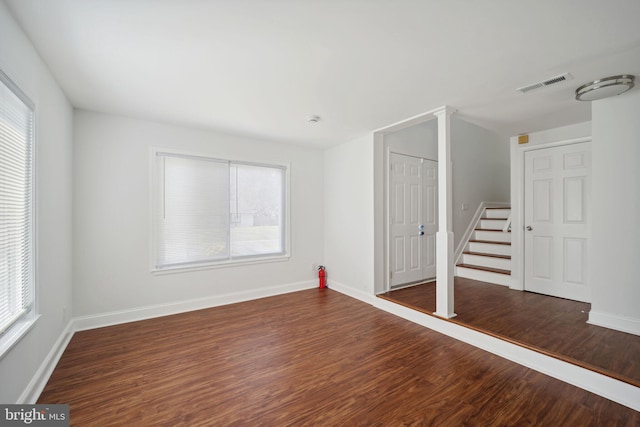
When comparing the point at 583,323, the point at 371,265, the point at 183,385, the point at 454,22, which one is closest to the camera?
the point at 454,22

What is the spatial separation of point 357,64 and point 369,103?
83 cm

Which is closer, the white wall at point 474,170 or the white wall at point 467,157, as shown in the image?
the white wall at point 467,157

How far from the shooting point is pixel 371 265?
407 cm

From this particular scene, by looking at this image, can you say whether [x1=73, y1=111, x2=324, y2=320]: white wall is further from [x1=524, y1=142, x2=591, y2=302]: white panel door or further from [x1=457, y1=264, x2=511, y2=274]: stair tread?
[x1=524, y1=142, x2=591, y2=302]: white panel door

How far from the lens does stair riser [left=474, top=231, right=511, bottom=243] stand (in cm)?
492

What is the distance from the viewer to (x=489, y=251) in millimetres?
5012

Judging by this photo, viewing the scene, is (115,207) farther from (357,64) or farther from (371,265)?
(371,265)

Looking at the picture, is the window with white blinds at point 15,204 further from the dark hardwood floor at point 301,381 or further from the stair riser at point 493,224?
the stair riser at point 493,224

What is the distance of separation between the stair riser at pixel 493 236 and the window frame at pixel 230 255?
374 centimetres

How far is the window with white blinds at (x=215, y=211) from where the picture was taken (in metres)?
3.61

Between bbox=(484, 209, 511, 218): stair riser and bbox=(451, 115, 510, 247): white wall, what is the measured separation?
0.78 feet

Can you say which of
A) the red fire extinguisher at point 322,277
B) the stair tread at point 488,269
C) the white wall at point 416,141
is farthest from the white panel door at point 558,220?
the red fire extinguisher at point 322,277

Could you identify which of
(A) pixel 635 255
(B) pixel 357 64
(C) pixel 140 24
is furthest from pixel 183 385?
(A) pixel 635 255

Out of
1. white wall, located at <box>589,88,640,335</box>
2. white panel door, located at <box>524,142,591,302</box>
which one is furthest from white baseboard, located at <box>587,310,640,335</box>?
white panel door, located at <box>524,142,591,302</box>
